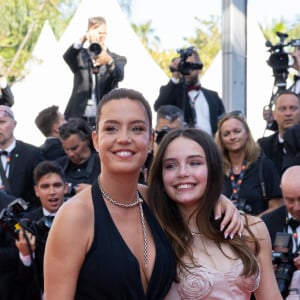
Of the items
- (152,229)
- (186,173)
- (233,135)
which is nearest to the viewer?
(152,229)

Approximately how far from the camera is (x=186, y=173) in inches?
166

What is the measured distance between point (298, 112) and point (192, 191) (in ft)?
16.7

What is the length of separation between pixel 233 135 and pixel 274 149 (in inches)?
34.9

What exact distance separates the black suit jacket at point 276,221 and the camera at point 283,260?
73 centimetres

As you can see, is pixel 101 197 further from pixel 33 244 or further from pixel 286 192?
pixel 33 244

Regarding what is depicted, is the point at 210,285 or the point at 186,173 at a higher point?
the point at 186,173

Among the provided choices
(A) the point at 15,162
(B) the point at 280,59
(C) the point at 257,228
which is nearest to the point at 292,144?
(B) the point at 280,59

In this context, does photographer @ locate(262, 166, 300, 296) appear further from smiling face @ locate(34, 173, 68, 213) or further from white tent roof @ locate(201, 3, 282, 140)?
white tent roof @ locate(201, 3, 282, 140)

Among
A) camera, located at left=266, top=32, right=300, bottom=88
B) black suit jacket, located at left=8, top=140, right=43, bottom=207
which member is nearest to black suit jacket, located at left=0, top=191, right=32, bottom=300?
black suit jacket, located at left=8, top=140, right=43, bottom=207

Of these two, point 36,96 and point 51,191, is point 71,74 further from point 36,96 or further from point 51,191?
point 51,191

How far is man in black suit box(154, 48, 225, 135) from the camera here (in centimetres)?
1038

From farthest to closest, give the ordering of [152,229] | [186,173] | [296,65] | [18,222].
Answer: [296,65] → [18,222] → [186,173] → [152,229]

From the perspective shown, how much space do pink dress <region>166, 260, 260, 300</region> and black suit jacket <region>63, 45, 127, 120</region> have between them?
6.07 meters

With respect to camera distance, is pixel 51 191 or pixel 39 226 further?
pixel 51 191
